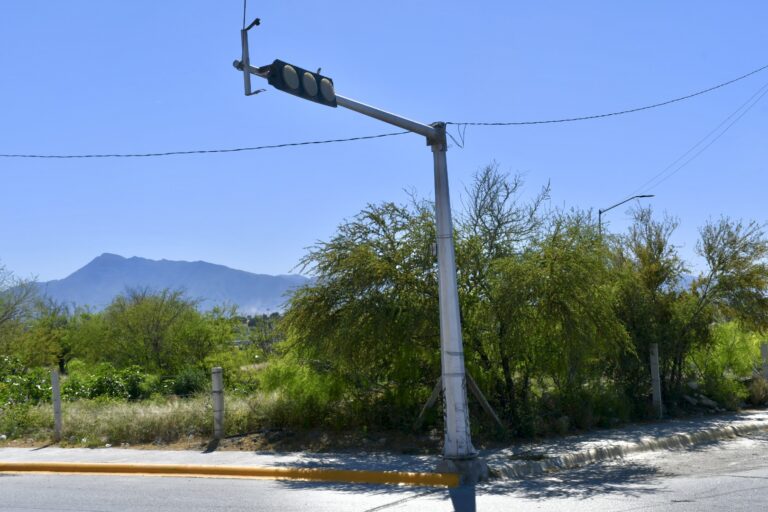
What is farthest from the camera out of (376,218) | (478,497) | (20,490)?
(376,218)

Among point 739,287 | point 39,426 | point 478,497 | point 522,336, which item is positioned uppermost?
point 739,287

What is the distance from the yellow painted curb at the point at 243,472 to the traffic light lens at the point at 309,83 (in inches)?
220

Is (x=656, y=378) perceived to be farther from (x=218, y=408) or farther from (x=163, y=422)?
(x=163, y=422)

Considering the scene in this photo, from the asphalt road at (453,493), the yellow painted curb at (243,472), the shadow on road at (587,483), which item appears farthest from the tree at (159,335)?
the shadow on road at (587,483)

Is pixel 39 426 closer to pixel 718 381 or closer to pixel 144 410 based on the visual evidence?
pixel 144 410

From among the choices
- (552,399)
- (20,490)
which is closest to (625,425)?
(552,399)

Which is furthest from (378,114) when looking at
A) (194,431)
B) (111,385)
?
(111,385)

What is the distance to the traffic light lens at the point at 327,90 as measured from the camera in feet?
33.6

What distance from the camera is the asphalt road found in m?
9.66

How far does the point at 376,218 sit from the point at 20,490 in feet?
24.0

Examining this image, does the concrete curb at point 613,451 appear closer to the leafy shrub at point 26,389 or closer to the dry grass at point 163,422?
the dry grass at point 163,422

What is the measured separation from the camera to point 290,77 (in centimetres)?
983

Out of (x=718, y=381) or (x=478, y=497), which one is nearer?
(x=478, y=497)

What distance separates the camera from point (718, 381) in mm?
19531
